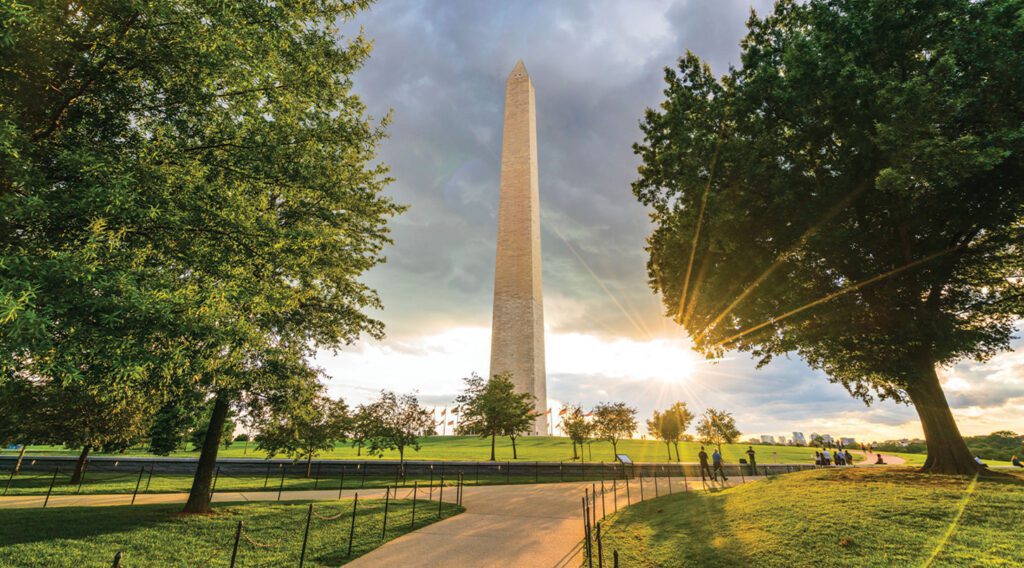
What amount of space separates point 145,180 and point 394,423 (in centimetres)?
2233

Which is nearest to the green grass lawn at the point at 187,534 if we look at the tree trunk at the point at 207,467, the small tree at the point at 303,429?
the tree trunk at the point at 207,467

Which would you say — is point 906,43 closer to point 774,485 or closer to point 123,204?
point 774,485

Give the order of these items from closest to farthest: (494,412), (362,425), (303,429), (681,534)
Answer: (681,534) → (303,429) → (362,425) → (494,412)

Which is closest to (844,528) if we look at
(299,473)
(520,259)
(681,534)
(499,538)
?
(681,534)

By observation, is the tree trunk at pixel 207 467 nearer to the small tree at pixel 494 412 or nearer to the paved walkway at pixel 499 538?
the paved walkway at pixel 499 538

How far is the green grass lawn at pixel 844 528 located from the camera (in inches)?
285

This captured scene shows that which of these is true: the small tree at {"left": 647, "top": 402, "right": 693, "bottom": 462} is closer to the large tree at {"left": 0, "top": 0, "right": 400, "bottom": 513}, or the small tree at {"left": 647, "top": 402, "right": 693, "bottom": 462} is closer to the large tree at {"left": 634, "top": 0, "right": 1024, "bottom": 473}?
the large tree at {"left": 634, "top": 0, "right": 1024, "bottom": 473}

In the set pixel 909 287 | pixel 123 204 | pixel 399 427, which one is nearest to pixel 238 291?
pixel 123 204

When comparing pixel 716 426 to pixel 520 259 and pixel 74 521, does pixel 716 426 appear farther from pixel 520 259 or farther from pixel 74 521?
pixel 74 521

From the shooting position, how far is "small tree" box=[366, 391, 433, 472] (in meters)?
25.8

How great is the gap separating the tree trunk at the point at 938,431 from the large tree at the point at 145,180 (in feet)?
62.7

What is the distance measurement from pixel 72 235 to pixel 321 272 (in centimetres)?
531

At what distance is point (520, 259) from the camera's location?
144ft

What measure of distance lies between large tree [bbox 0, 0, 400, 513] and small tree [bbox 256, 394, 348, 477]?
5054 millimetres
